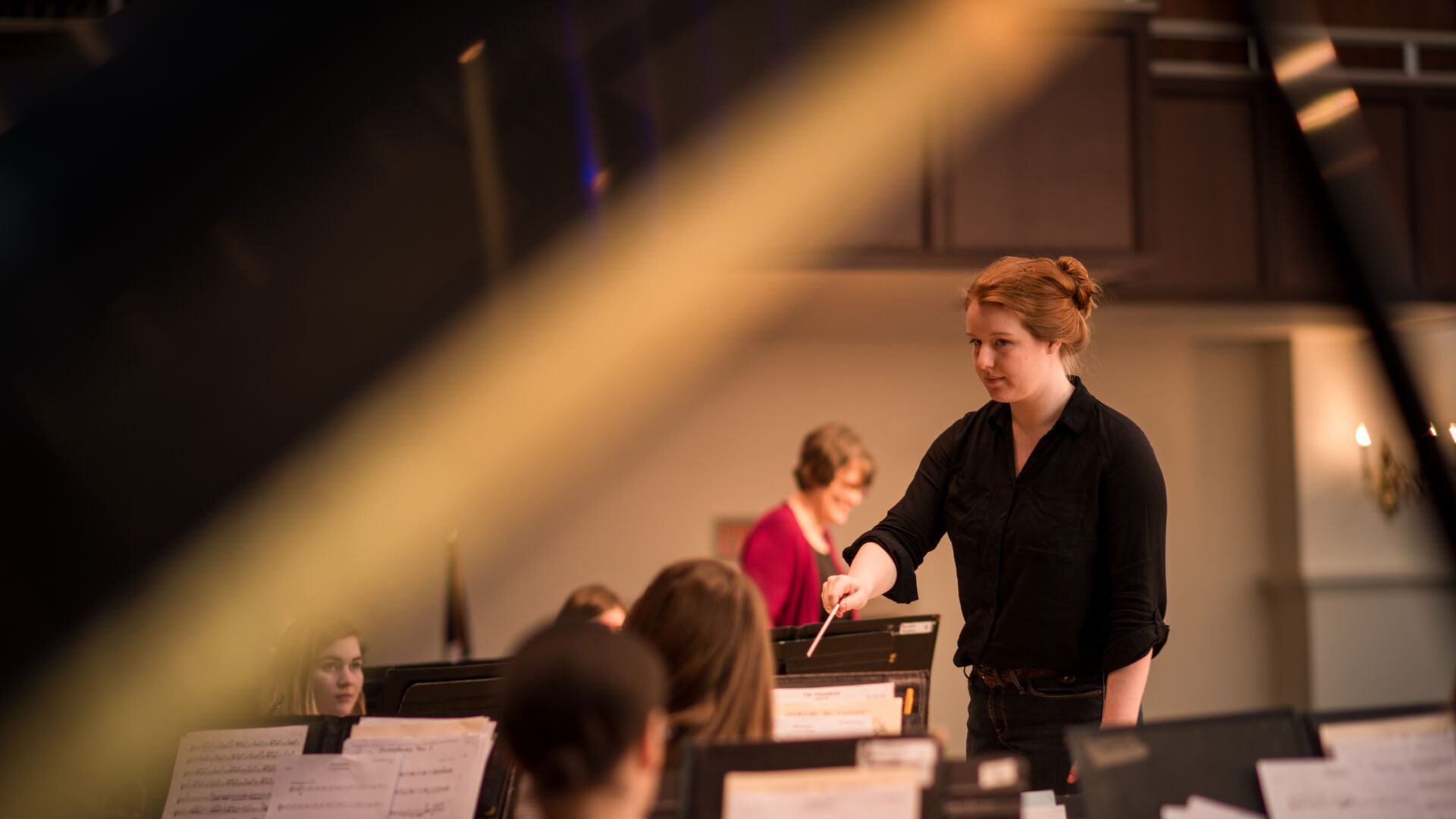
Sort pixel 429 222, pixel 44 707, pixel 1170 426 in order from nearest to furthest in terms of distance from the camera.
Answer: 1. pixel 44 707
2. pixel 429 222
3. pixel 1170 426

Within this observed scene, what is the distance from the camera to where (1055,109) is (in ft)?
14.5

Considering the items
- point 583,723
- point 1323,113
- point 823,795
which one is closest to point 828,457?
point 1323,113

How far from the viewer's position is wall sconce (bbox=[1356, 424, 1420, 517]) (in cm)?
502

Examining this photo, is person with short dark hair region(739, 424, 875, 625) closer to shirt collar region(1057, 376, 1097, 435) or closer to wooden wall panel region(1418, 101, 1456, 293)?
shirt collar region(1057, 376, 1097, 435)

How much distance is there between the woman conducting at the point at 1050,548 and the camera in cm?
191

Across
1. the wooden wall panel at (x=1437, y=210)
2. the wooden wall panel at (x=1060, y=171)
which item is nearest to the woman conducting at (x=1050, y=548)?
the wooden wall panel at (x=1060, y=171)

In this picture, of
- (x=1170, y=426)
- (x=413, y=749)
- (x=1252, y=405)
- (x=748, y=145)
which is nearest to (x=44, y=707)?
(x=413, y=749)

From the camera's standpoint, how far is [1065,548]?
1.95m

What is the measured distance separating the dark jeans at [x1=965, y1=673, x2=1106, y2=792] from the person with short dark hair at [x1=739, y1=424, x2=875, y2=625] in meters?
1.49

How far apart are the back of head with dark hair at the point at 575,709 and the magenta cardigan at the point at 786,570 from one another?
239cm

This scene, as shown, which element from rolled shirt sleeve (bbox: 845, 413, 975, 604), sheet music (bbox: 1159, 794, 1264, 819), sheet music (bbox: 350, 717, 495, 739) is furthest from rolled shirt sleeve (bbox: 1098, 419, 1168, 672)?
sheet music (bbox: 350, 717, 495, 739)

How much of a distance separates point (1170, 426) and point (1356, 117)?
3.85m

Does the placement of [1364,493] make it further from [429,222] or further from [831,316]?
[429,222]

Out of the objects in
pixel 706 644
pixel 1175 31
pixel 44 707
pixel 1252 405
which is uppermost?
pixel 1175 31
